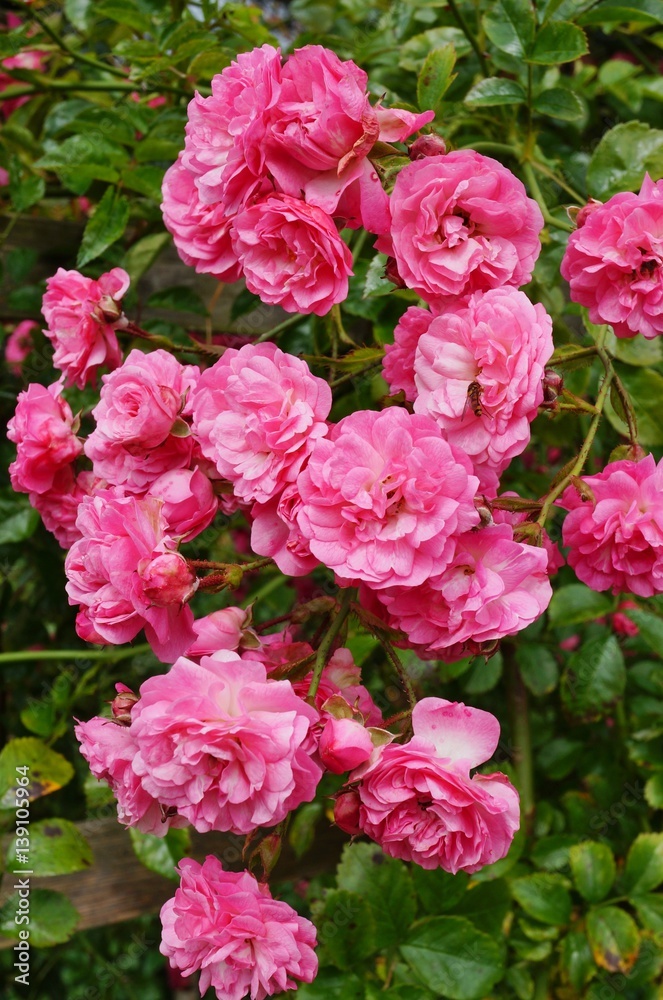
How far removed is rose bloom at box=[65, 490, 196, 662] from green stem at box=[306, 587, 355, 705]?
92mm

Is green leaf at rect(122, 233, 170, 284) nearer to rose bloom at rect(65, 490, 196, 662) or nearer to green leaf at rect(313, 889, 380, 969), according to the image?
rose bloom at rect(65, 490, 196, 662)

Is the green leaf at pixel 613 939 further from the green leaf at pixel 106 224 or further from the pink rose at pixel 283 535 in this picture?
the green leaf at pixel 106 224

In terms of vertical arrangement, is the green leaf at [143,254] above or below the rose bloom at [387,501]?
below

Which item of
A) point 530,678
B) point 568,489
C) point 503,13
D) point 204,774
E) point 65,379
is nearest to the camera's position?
point 204,774

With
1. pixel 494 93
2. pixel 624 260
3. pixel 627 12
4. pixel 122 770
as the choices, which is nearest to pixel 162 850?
pixel 122 770

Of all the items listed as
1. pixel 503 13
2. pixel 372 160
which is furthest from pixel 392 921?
pixel 503 13

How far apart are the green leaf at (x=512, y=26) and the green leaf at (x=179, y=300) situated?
48 centimetres

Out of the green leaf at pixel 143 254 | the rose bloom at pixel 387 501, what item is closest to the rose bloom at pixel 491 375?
the rose bloom at pixel 387 501

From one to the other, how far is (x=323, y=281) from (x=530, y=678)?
0.79 m

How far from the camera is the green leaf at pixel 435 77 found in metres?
0.73

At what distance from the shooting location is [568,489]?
2.11ft

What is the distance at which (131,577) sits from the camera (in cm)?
54

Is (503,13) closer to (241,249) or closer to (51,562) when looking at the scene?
(241,249)

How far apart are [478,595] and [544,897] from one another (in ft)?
2.12
